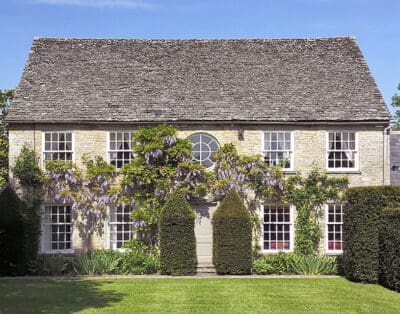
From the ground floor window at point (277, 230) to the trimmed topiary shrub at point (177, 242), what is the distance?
343 cm

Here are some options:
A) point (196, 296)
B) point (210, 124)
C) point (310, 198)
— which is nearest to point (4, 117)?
point (210, 124)

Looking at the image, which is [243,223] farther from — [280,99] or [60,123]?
[60,123]

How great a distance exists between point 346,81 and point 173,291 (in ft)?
41.7

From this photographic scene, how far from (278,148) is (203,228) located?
4.17 meters

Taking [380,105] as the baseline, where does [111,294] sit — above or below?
below

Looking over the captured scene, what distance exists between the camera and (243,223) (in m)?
23.7

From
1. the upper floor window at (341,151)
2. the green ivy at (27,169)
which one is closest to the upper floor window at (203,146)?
the upper floor window at (341,151)

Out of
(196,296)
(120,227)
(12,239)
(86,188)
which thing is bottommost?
(196,296)

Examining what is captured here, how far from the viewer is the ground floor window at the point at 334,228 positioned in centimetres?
2570

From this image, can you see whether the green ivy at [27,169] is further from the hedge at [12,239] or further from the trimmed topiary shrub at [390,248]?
the trimmed topiary shrub at [390,248]

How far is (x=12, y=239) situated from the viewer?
23.5 m

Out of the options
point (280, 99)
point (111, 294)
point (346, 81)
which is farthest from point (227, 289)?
point (346, 81)

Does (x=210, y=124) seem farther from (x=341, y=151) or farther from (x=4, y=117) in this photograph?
(x=4, y=117)

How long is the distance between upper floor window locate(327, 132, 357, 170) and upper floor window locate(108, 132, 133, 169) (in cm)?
762
